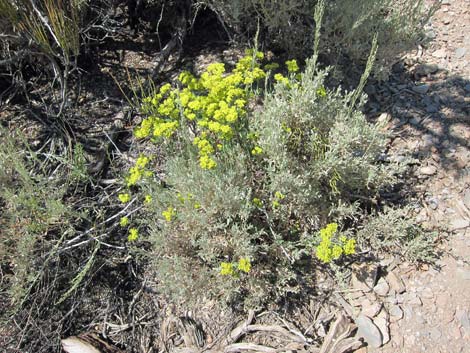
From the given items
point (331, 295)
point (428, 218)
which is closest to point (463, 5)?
point (428, 218)

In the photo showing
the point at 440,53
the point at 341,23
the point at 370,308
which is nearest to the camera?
the point at 370,308

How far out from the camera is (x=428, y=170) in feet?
9.41

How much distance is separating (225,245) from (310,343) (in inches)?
28.7

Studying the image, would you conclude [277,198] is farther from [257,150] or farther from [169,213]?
[169,213]

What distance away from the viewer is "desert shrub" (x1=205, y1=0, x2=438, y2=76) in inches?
122

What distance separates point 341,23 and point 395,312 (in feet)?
6.93

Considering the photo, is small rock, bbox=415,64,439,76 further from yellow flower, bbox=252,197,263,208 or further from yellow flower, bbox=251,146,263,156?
yellow flower, bbox=252,197,263,208

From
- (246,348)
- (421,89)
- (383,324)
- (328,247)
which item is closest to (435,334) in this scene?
(383,324)

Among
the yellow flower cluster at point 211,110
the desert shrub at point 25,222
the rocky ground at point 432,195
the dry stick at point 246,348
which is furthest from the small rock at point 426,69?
the desert shrub at point 25,222

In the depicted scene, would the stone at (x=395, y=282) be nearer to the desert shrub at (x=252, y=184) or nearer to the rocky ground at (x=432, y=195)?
the rocky ground at (x=432, y=195)

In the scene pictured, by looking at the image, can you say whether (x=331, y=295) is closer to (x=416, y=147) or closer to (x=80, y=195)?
(x=416, y=147)

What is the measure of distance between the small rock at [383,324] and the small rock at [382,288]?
0.38 feet

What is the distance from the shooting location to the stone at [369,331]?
88.0 inches

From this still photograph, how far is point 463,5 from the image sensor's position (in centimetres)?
388
